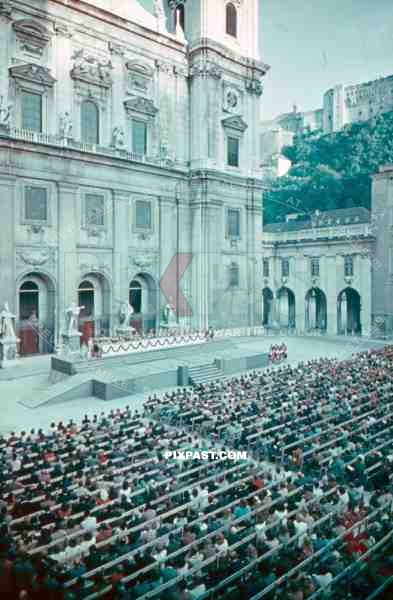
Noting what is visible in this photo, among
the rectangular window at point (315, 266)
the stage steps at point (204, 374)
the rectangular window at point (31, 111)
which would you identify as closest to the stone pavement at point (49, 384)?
the stage steps at point (204, 374)

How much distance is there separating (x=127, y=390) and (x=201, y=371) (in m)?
5.50

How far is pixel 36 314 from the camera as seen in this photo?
33031 millimetres

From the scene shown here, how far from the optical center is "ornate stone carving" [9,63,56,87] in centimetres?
3102

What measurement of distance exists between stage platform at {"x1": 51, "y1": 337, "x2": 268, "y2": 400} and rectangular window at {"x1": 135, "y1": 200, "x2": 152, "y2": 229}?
36.0ft

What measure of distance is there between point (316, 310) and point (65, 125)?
103 feet

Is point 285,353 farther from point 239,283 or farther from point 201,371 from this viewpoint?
point 239,283

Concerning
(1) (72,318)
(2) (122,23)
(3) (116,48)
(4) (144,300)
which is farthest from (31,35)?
(4) (144,300)

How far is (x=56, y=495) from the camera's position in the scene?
39.1 ft

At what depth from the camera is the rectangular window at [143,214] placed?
124ft

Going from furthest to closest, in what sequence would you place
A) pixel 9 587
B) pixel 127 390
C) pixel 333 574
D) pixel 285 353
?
pixel 285 353 < pixel 127 390 < pixel 333 574 < pixel 9 587

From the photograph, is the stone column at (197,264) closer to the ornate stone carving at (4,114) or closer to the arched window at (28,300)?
the arched window at (28,300)

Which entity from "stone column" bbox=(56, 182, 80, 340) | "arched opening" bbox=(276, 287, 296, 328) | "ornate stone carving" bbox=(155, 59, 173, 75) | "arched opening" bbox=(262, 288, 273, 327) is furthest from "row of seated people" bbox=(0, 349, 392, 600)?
"arched opening" bbox=(262, 288, 273, 327)

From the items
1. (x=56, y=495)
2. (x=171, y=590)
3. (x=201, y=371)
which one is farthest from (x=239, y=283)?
(x=171, y=590)

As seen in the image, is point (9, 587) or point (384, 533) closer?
point (9, 587)
